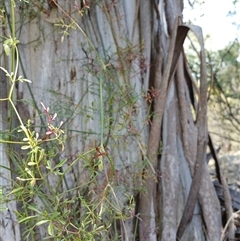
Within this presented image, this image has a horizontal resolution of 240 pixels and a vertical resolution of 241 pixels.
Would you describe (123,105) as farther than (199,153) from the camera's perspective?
No

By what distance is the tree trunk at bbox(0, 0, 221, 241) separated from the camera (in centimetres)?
104

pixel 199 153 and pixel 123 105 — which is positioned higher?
pixel 123 105

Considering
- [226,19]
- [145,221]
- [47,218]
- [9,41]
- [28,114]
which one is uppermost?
[226,19]

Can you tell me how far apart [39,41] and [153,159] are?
1.31 ft

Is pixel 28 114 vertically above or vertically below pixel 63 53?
below

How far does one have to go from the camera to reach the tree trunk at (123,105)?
40.8 inches

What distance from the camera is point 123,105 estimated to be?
1023 millimetres

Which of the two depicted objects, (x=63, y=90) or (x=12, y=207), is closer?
(x=12, y=207)

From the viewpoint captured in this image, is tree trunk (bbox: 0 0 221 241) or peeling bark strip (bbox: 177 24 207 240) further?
peeling bark strip (bbox: 177 24 207 240)

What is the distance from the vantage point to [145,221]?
1.09 metres

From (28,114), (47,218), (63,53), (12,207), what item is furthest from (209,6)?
(47,218)

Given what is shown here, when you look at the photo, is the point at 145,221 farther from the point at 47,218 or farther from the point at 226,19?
the point at 226,19

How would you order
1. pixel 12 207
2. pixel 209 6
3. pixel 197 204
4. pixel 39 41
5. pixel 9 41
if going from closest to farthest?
pixel 9 41 < pixel 12 207 < pixel 39 41 < pixel 197 204 < pixel 209 6

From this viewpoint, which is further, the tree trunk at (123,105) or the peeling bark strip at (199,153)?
the peeling bark strip at (199,153)
